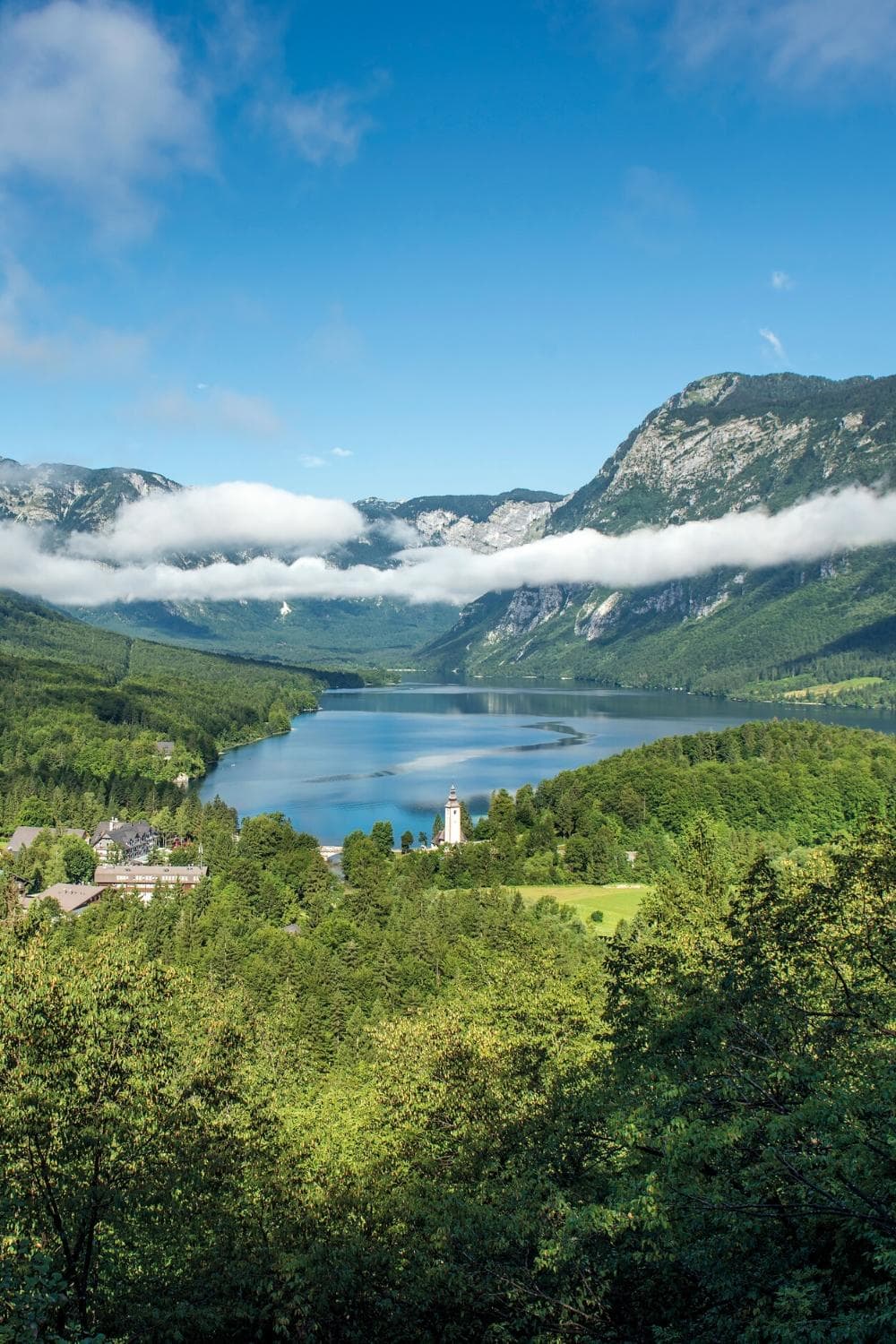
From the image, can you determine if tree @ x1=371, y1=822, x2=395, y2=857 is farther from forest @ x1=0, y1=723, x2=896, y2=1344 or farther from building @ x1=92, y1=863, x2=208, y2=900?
forest @ x1=0, y1=723, x2=896, y2=1344

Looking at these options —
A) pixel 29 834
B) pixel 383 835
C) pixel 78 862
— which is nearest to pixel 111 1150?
pixel 383 835

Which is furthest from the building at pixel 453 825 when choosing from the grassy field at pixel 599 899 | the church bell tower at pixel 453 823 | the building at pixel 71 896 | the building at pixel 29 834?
the building at pixel 29 834

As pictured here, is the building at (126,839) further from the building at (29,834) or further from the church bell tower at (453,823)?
the church bell tower at (453,823)

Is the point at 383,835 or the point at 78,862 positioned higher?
the point at 383,835

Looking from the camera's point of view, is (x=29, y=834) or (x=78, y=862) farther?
(x=29, y=834)

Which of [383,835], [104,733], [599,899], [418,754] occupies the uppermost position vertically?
[104,733]

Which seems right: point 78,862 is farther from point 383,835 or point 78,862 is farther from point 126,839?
point 383,835
